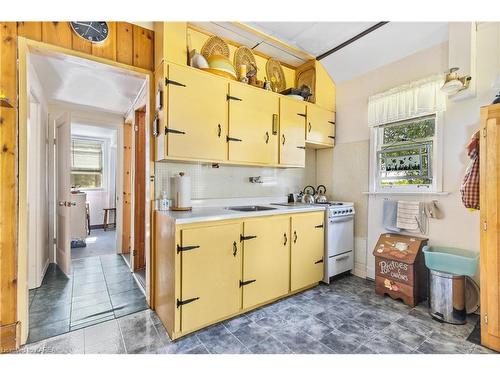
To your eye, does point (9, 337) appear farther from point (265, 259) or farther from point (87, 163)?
point (87, 163)

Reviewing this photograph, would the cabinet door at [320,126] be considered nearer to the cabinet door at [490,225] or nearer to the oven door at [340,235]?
the oven door at [340,235]

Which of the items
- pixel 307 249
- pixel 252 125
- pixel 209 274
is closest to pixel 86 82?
pixel 252 125

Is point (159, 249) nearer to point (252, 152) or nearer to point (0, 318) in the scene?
point (0, 318)

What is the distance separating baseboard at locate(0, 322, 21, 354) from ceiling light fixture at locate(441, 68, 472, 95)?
4.03 metres

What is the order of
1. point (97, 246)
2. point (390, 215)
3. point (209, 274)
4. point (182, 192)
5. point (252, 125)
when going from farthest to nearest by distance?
point (97, 246) → point (390, 215) → point (252, 125) → point (182, 192) → point (209, 274)

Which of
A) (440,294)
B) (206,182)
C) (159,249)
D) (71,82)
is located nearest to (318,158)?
(206,182)

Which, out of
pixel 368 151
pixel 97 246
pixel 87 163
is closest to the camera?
pixel 368 151

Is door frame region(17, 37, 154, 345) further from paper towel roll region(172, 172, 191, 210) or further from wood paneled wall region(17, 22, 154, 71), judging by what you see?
paper towel roll region(172, 172, 191, 210)

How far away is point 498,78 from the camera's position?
2074 mm

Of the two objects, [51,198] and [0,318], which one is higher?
[51,198]

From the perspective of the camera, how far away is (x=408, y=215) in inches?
103

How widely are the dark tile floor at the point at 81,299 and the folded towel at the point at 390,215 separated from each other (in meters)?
2.81

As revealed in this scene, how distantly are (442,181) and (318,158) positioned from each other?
64.6 inches

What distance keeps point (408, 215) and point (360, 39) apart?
212 cm
